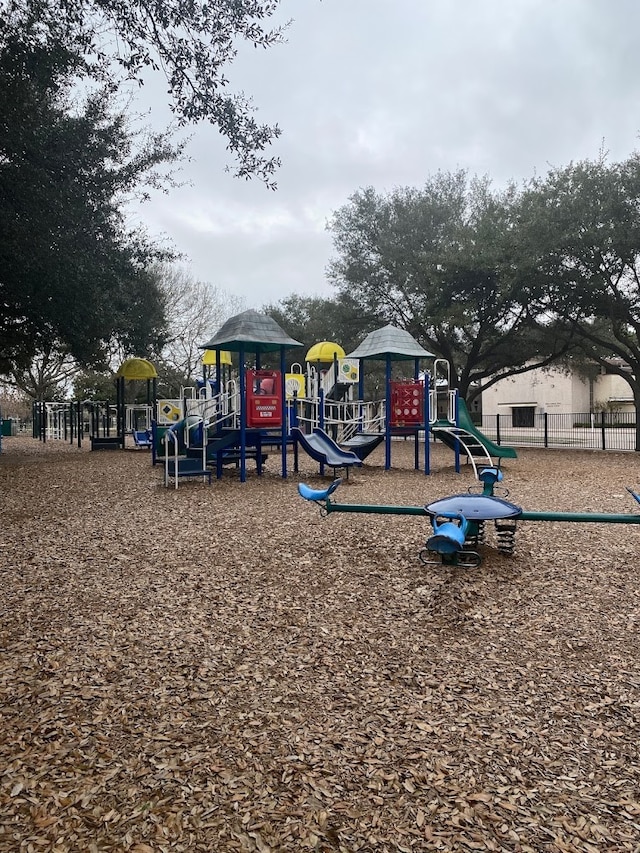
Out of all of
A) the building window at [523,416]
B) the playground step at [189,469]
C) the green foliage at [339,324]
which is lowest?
the playground step at [189,469]

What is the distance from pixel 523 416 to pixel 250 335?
36.6 m

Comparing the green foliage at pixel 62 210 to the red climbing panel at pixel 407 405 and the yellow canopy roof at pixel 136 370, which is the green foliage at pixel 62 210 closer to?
the yellow canopy roof at pixel 136 370

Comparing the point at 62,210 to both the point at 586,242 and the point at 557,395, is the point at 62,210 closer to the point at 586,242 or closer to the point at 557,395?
the point at 586,242

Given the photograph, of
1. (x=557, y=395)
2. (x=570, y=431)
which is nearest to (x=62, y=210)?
(x=570, y=431)

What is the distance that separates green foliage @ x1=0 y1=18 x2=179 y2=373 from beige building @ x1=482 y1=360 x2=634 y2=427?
32.5m

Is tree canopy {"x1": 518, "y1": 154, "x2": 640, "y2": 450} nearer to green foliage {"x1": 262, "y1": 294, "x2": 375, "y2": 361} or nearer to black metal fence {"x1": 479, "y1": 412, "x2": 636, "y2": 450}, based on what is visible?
black metal fence {"x1": 479, "y1": 412, "x2": 636, "y2": 450}

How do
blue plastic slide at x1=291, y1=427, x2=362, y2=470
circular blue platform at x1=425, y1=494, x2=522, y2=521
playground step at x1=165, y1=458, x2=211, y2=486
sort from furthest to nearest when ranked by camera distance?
blue plastic slide at x1=291, y1=427, x2=362, y2=470
playground step at x1=165, y1=458, x2=211, y2=486
circular blue platform at x1=425, y1=494, x2=522, y2=521

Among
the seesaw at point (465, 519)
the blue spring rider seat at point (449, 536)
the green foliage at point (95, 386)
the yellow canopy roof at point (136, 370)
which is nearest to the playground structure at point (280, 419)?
the seesaw at point (465, 519)

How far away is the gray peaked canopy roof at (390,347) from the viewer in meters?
13.1

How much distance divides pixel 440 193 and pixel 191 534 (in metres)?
21.9

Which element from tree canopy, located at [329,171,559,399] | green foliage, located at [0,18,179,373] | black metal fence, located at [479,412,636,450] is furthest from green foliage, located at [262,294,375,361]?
green foliage, located at [0,18,179,373]

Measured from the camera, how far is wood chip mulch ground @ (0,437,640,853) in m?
2.07

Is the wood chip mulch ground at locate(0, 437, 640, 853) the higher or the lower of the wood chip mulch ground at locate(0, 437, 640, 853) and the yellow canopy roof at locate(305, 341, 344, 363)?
the lower

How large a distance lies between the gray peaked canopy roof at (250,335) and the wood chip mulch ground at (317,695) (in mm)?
5625
